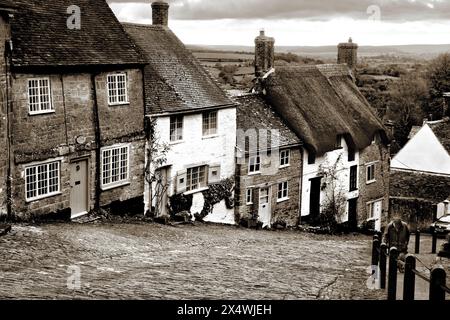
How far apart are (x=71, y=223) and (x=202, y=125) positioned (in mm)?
8953

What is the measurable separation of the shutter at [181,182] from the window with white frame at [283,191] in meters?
6.00

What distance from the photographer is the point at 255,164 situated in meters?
29.3

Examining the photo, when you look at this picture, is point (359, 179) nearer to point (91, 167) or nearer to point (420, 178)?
point (420, 178)

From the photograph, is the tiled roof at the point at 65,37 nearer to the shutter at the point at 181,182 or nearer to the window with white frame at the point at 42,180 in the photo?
the window with white frame at the point at 42,180

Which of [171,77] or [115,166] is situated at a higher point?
[171,77]

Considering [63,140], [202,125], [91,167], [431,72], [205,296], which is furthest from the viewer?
[431,72]

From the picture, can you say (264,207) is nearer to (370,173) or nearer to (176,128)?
(176,128)

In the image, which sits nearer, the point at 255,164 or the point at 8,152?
the point at 8,152

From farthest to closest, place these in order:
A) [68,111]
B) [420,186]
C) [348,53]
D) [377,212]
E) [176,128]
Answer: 1. [348,53]
2. [420,186]
3. [377,212]
4. [176,128]
5. [68,111]

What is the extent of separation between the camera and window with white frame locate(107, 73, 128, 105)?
2233 cm

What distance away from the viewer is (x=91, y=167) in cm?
2167

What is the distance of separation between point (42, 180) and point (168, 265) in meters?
8.07

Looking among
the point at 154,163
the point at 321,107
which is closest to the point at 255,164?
the point at 321,107
